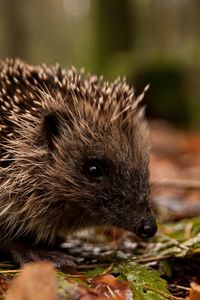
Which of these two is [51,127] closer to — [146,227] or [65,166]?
[65,166]

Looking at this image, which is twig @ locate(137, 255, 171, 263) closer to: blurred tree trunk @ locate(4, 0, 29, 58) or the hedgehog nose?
the hedgehog nose

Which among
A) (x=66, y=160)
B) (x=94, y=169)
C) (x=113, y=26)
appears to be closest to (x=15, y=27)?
(x=113, y=26)

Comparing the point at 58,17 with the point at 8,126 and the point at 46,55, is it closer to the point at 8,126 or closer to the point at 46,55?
the point at 46,55

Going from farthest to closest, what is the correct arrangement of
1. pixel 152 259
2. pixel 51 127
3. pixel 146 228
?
pixel 51 127
pixel 152 259
pixel 146 228

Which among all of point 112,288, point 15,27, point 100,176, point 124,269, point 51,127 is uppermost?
point 51,127

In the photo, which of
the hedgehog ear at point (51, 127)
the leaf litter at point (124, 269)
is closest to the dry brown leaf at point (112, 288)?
the leaf litter at point (124, 269)

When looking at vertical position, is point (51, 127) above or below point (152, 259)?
above
